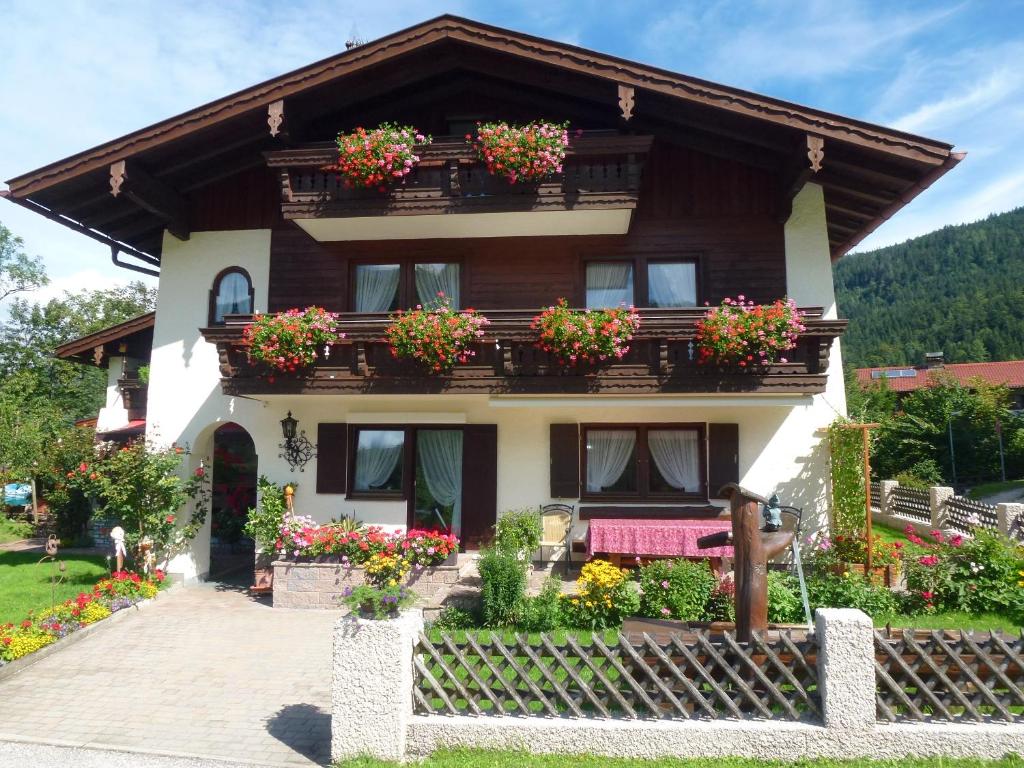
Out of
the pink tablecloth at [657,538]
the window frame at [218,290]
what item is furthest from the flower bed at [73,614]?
the pink tablecloth at [657,538]

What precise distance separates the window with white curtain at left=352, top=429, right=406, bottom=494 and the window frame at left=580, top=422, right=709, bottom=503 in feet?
10.4

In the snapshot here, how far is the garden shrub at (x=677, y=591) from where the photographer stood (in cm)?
796

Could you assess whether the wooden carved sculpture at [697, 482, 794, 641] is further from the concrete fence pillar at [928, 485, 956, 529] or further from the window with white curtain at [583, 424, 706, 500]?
the concrete fence pillar at [928, 485, 956, 529]

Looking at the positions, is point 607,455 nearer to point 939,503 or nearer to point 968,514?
point 968,514

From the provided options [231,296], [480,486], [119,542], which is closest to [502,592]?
[480,486]

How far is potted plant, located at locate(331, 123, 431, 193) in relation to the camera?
1057 centimetres

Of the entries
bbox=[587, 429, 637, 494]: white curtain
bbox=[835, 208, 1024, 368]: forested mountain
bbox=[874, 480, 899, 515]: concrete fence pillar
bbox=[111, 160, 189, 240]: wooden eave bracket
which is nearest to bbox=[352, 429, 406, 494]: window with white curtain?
bbox=[587, 429, 637, 494]: white curtain

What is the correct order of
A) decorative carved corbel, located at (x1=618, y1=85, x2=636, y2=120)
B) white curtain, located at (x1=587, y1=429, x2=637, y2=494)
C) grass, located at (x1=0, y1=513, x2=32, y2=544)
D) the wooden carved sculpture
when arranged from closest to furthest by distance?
the wooden carved sculpture
decorative carved corbel, located at (x1=618, y1=85, x2=636, y2=120)
white curtain, located at (x1=587, y1=429, x2=637, y2=494)
grass, located at (x1=0, y1=513, x2=32, y2=544)

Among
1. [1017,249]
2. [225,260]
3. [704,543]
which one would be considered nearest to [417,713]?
[704,543]

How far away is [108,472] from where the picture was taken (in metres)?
11.0

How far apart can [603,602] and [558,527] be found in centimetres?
284

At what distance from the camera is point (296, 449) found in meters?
11.9

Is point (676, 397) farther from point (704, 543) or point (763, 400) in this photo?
point (704, 543)

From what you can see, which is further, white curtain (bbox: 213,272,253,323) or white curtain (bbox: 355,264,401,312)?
white curtain (bbox: 213,272,253,323)
